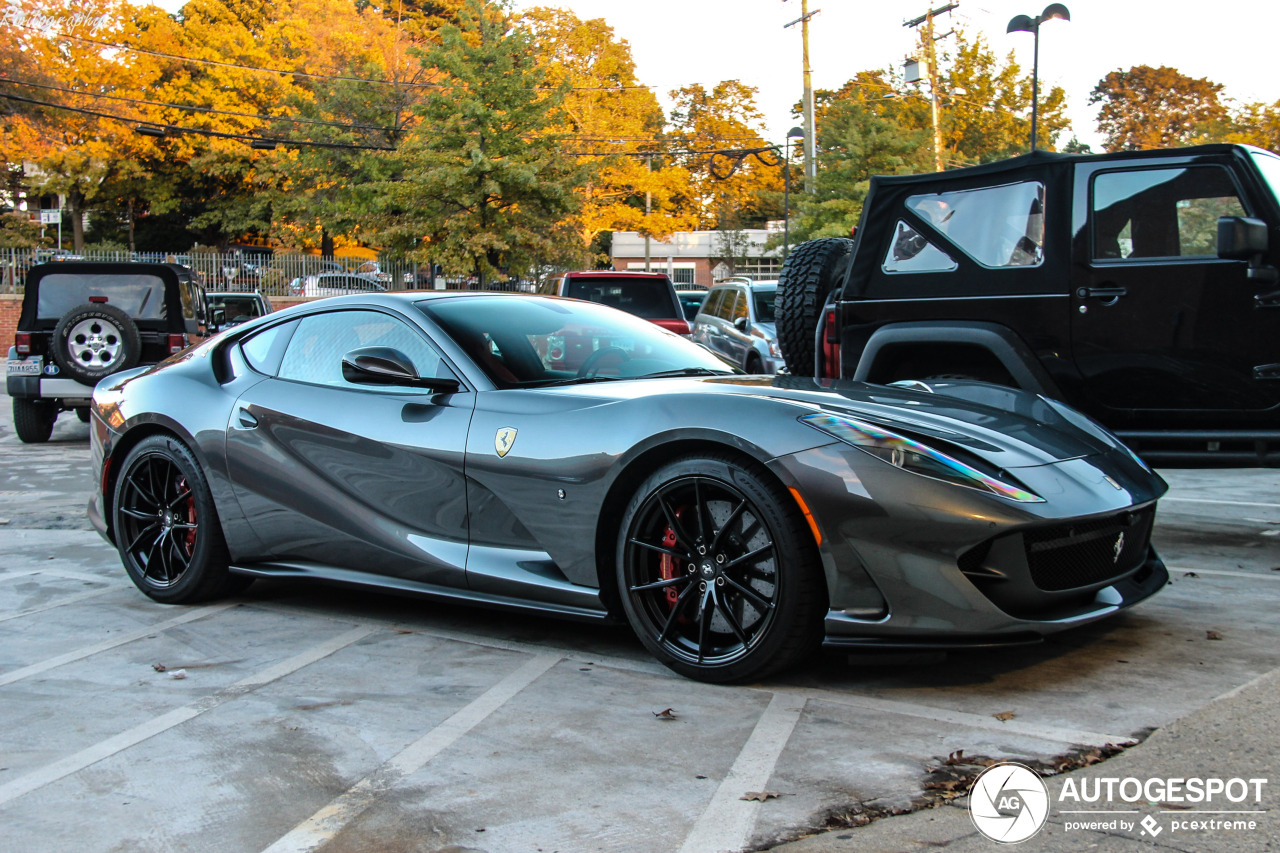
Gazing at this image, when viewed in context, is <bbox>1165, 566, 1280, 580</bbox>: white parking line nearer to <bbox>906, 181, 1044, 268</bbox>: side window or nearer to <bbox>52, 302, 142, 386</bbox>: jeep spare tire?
<bbox>906, 181, 1044, 268</bbox>: side window

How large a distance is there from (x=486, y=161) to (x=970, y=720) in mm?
25914

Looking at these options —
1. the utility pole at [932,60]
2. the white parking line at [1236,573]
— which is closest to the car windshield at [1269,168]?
the white parking line at [1236,573]

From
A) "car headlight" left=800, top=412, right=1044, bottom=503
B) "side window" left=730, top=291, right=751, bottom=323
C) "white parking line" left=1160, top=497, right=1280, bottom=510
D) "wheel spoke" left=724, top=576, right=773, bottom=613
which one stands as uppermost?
"side window" left=730, top=291, right=751, bottom=323

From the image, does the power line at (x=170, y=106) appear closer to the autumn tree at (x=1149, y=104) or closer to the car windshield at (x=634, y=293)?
the car windshield at (x=634, y=293)

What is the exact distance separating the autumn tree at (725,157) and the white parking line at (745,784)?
5168cm

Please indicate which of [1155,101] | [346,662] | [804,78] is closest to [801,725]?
[346,662]

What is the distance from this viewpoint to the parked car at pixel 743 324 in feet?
49.1

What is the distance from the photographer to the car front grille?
3666mm

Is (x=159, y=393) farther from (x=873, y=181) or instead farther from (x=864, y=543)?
(x=873, y=181)

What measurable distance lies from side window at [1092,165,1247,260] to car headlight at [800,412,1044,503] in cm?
313

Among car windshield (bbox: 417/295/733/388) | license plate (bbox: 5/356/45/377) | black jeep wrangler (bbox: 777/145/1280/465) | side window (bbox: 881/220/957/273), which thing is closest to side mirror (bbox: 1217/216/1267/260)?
black jeep wrangler (bbox: 777/145/1280/465)

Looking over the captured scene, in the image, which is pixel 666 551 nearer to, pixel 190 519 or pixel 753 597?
pixel 753 597

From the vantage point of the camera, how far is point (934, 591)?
3557mm

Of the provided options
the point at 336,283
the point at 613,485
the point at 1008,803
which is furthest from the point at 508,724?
the point at 336,283
